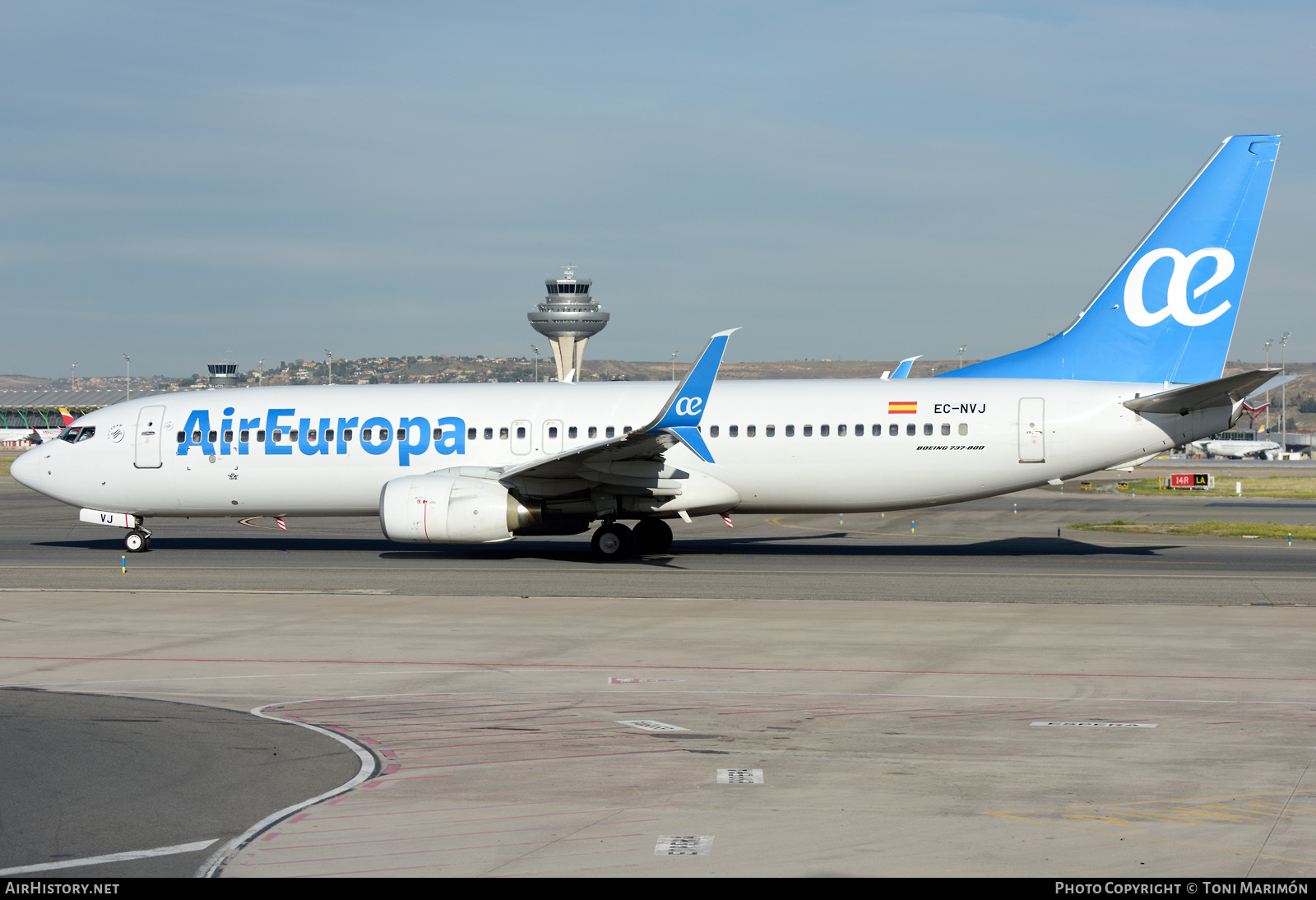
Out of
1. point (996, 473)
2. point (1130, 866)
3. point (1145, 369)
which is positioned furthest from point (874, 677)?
point (1145, 369)

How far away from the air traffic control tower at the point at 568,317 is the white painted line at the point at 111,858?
146147mm

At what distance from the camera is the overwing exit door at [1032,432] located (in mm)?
24891

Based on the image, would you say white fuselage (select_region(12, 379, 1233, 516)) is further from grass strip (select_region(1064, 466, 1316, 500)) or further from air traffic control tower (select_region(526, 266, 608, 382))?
air traffic control tower (select_region(526, 266, 608, 382))

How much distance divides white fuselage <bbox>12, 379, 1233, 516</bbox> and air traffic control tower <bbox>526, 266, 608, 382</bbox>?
408 ft

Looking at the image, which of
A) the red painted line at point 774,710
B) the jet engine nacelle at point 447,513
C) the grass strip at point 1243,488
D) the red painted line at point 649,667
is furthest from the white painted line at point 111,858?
the grass strip at point 1243,488

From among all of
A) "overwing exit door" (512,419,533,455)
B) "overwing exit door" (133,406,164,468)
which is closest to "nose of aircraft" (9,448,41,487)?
"overwing exit door" (133,406,164,468)

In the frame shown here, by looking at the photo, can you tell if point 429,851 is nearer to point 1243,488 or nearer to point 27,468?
point 27,468

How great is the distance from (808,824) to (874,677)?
553 centimetres

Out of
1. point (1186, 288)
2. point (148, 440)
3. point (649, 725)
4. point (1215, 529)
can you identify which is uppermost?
point (1186, 288)

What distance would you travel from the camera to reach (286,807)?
780cm

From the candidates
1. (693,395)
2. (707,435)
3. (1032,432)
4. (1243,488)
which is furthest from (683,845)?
(1243,488)

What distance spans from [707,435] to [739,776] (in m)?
17.8

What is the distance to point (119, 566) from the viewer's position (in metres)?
24.8

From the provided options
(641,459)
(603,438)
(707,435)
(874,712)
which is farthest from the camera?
(603,438)
